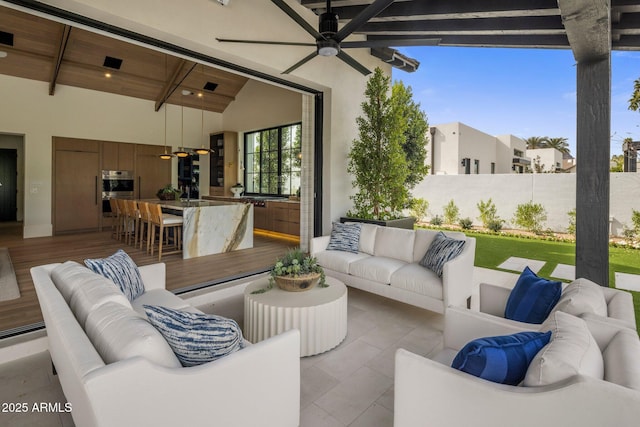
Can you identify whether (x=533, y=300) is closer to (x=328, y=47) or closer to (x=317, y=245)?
(x=328, y=47)

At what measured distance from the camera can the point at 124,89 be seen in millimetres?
8328

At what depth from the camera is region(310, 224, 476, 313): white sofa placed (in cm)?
314

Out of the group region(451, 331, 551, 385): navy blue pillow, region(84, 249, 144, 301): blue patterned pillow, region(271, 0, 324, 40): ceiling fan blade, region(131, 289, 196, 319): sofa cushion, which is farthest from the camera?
region(271, 0, 324, 40): ceiling fan blade

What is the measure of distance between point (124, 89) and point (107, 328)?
8.80 metres

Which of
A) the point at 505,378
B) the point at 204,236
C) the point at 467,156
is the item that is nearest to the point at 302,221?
the point at 204,236

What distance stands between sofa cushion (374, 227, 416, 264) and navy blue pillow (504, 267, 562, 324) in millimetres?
1773

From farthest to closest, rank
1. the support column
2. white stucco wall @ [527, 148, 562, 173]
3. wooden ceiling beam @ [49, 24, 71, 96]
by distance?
white stucco wall @ [527, 148, 562, 173] < wooden ceiling beam @ [49, 24, 71, 96] < the support column

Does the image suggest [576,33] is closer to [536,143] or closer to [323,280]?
[323,280]

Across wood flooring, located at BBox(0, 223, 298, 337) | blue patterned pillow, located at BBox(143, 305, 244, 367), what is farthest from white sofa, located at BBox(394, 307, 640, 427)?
wood flooring, located at BBox(0, 223, 298, 337)

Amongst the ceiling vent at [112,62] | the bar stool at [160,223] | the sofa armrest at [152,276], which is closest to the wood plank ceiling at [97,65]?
the ceiling vent at [112,62]

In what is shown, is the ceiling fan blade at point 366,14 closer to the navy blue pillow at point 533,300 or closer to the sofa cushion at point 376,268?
the navy blue pillow at point 533,300

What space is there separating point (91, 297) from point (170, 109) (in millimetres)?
8985

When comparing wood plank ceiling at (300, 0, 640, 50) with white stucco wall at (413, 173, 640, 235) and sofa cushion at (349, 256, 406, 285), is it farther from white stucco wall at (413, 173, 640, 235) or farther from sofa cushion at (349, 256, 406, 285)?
white stucco wall at (413, 173, 640, 235)

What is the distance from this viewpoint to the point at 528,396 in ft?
3.67
